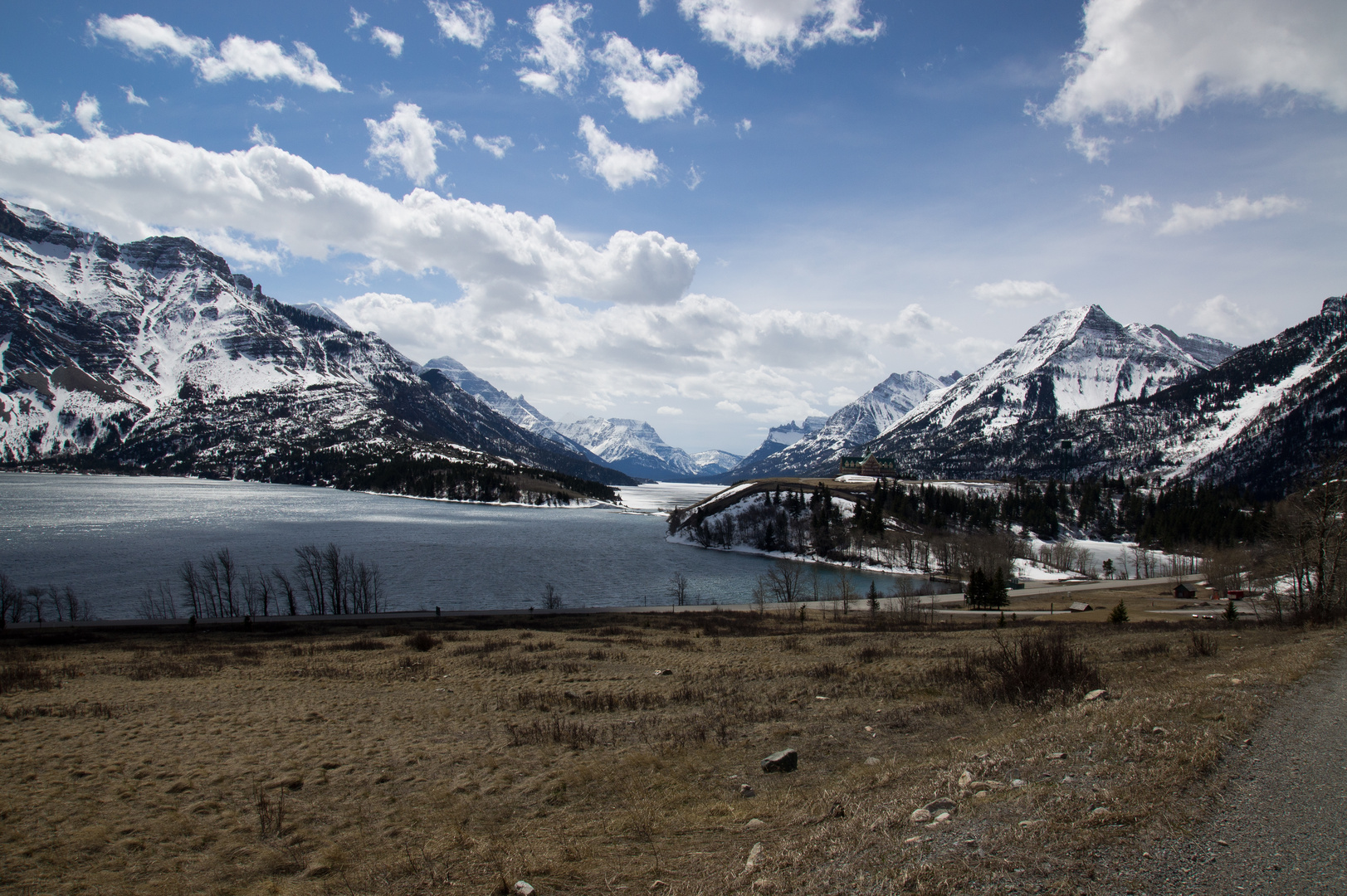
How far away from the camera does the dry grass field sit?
9086 mm

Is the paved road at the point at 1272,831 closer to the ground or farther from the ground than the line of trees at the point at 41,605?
farther from the ground

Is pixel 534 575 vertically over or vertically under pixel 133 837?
under

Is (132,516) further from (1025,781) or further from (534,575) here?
(1025,781)

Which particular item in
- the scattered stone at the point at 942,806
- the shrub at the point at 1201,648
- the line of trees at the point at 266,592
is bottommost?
the line of trees at the point at 266,592

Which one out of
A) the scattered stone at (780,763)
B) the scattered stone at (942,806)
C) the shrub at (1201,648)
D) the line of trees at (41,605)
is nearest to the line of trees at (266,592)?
the line of trees at (41,605)

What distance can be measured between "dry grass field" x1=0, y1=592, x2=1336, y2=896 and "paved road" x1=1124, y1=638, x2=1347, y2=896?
0.46 meters

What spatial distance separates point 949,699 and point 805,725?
18.1ft

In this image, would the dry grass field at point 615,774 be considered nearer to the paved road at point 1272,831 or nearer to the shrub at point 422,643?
the paved road at point 1272,831

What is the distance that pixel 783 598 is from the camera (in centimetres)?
10562

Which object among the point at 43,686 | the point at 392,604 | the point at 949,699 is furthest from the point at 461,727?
the point at 392,604

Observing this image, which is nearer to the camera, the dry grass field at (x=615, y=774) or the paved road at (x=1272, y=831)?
the paved road at (x=1272, y=831)

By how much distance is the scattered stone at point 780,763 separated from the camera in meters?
15.0

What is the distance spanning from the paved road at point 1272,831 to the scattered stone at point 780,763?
27.8 feet

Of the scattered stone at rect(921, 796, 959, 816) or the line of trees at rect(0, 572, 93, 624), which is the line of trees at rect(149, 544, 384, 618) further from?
the scattered stone at rect(921, 796, 959, 816)
